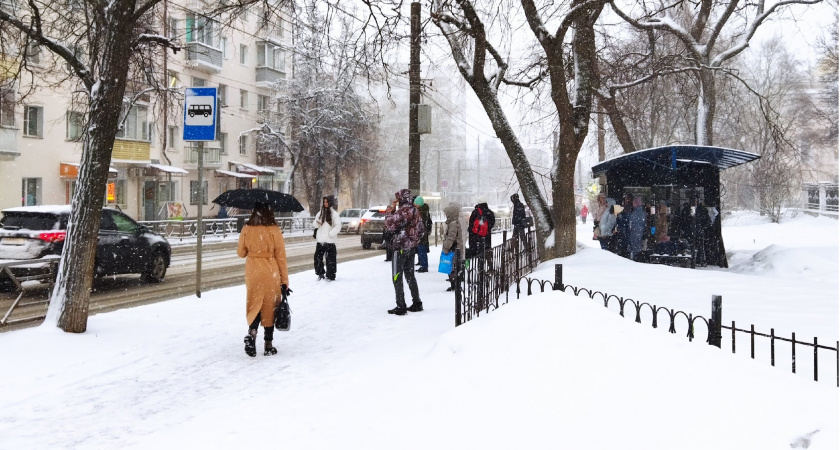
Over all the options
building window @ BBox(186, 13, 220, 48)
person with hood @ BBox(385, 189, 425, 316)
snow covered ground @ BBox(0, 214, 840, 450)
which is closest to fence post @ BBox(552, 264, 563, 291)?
snow covered ground @ BBox(0, 214, 840, 450)

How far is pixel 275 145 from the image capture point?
43.6 meters

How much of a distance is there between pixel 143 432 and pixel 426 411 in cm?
200

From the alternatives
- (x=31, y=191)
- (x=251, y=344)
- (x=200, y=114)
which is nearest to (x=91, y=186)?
(x=251, y=344)

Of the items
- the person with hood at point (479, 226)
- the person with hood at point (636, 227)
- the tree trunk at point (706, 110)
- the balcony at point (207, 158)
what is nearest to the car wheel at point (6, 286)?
the person with hood at point (479, 226)

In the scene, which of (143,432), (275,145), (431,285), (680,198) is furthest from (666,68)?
(275,145)

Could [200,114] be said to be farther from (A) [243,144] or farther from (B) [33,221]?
(A) [243,144]

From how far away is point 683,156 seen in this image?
14.6 meters

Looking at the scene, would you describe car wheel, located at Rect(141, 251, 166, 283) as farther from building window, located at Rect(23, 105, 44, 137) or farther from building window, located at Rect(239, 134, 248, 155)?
building window, located at Rect(239, 134, 248, 155)

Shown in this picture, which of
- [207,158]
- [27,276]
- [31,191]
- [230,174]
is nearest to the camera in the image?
[27,276]

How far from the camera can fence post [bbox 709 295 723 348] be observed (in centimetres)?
479

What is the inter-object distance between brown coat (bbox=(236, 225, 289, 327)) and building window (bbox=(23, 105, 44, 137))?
2807cm

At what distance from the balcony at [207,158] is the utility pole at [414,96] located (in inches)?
1135

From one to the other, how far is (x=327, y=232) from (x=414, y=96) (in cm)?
372

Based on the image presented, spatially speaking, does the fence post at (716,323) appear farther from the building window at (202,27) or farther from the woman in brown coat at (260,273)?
the building window at (202,27)
